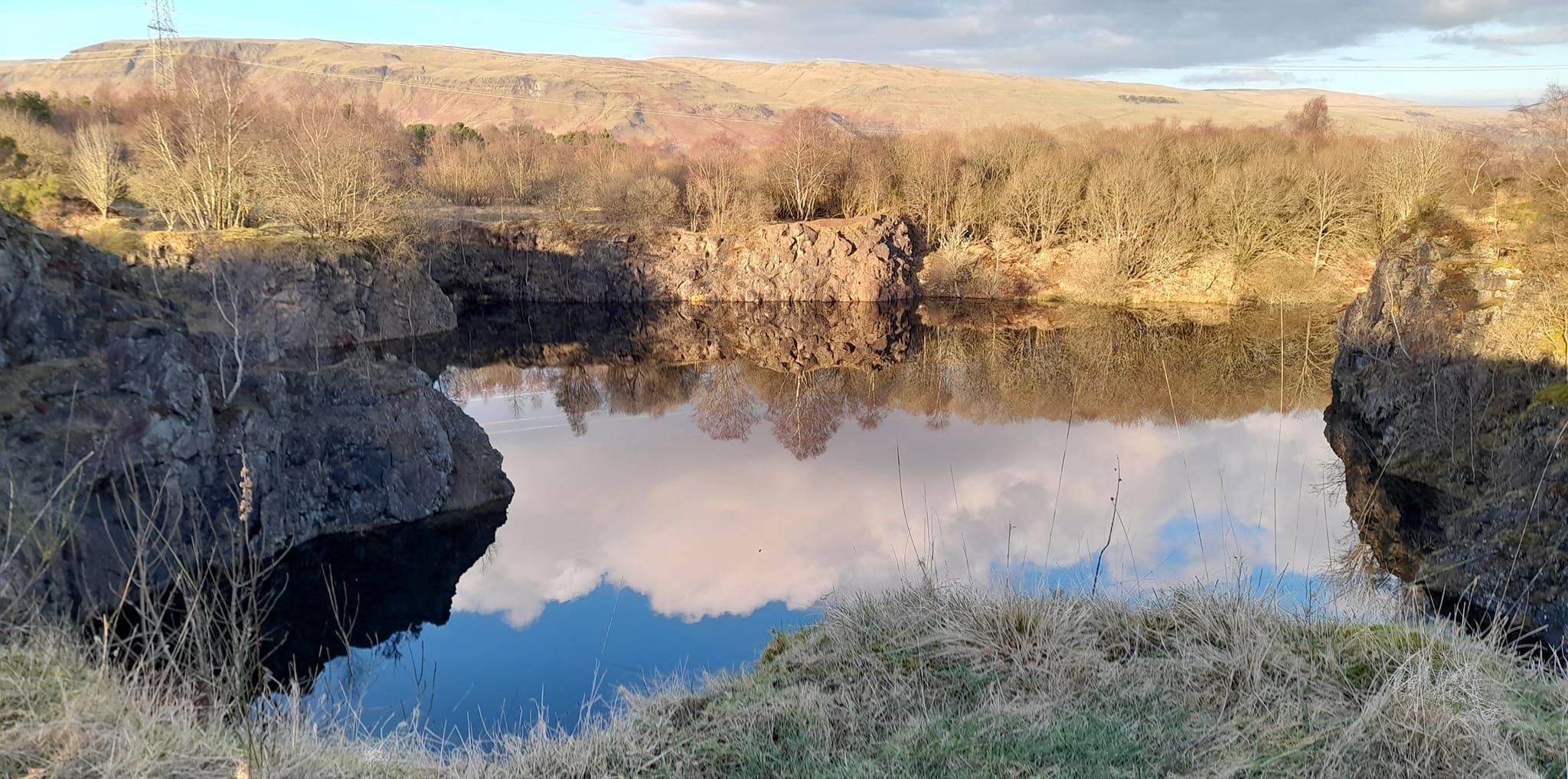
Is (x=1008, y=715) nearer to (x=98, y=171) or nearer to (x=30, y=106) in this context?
(x=98, y=171)

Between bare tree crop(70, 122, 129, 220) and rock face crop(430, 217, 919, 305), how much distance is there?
15612 millimetres

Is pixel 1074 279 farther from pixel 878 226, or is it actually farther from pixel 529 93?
pixel 529 93

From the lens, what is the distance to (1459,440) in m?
17.6

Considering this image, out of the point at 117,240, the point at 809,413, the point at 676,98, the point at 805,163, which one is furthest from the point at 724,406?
the point at 676,98

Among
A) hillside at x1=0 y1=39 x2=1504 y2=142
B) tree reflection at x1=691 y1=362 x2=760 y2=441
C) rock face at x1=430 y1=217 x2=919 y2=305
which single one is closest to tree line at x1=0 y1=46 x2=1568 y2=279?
rock face at x1=430 y1=217 x2=919 y2=305

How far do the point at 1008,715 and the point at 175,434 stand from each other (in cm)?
1358

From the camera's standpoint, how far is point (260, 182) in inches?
1430

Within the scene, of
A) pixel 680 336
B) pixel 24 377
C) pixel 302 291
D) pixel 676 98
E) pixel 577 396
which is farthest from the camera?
pixel 676 98

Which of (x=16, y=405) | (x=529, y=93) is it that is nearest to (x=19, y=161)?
(x=16, y=405)

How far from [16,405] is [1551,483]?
68.0ft

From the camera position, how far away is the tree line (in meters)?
34.7

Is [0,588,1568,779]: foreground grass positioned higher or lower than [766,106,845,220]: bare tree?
lower

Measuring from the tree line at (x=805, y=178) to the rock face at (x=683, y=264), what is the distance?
2179 mm

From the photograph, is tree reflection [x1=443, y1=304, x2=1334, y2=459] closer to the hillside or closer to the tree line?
the tree line
